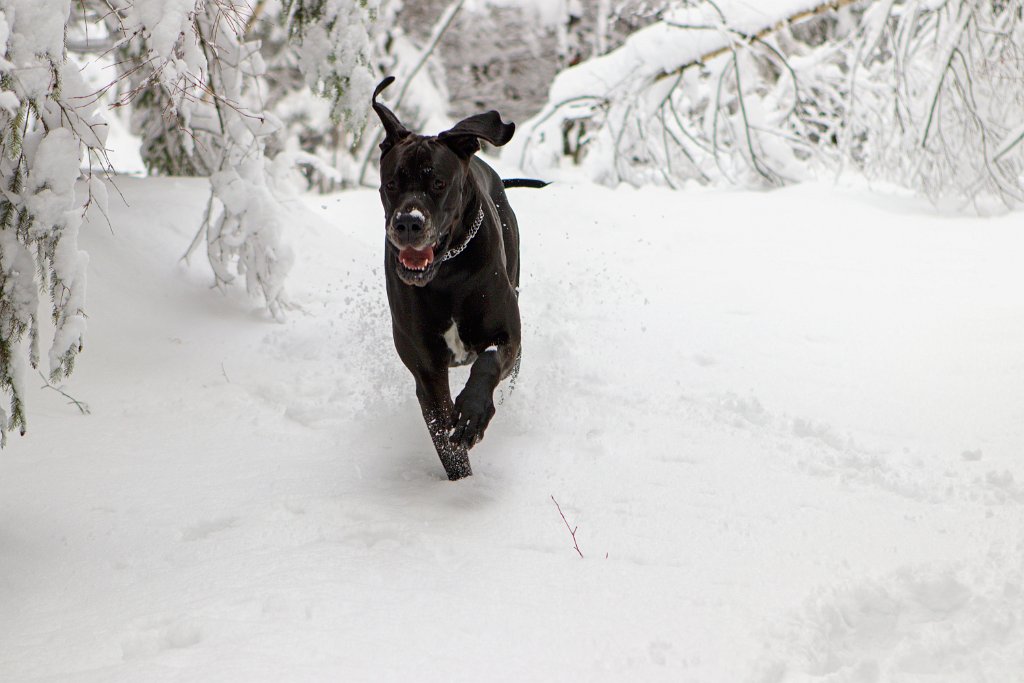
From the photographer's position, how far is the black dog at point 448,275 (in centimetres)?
317

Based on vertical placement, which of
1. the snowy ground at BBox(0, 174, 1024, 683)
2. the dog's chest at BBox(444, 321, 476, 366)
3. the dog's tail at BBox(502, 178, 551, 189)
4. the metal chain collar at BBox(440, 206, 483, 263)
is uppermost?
the metal chain collar at BBox(440, 206, 483, 263)

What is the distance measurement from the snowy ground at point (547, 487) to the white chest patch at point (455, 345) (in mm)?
496

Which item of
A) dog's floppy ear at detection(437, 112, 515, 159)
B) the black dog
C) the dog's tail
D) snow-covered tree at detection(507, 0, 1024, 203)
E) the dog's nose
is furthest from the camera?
snow-covered tree at detection(507, 0, 1024, 203)

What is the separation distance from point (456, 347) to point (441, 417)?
29 cm

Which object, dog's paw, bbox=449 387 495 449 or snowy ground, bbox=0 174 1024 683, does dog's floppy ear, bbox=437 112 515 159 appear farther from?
snowy ground, bbox=0 174 1024 683

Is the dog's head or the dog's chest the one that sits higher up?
the dog's head

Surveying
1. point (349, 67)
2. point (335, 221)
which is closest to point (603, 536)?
point (349, 67)

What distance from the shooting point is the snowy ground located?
2.50 meters

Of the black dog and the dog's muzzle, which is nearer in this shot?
the dog's muzzle

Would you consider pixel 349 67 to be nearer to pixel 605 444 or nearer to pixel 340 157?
pixel 605 444

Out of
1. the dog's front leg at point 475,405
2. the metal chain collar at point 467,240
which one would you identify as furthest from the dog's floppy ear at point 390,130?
the dog's front leg at point 475,405

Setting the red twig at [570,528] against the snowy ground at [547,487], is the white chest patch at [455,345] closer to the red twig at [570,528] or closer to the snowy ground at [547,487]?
the snowy ground at [547,487]

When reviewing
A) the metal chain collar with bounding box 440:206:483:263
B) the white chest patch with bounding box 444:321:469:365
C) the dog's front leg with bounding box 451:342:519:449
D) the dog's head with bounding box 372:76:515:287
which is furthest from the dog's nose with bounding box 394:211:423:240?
the dog's front leg with bounding box 451:342:519:449

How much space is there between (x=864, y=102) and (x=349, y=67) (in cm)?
523
